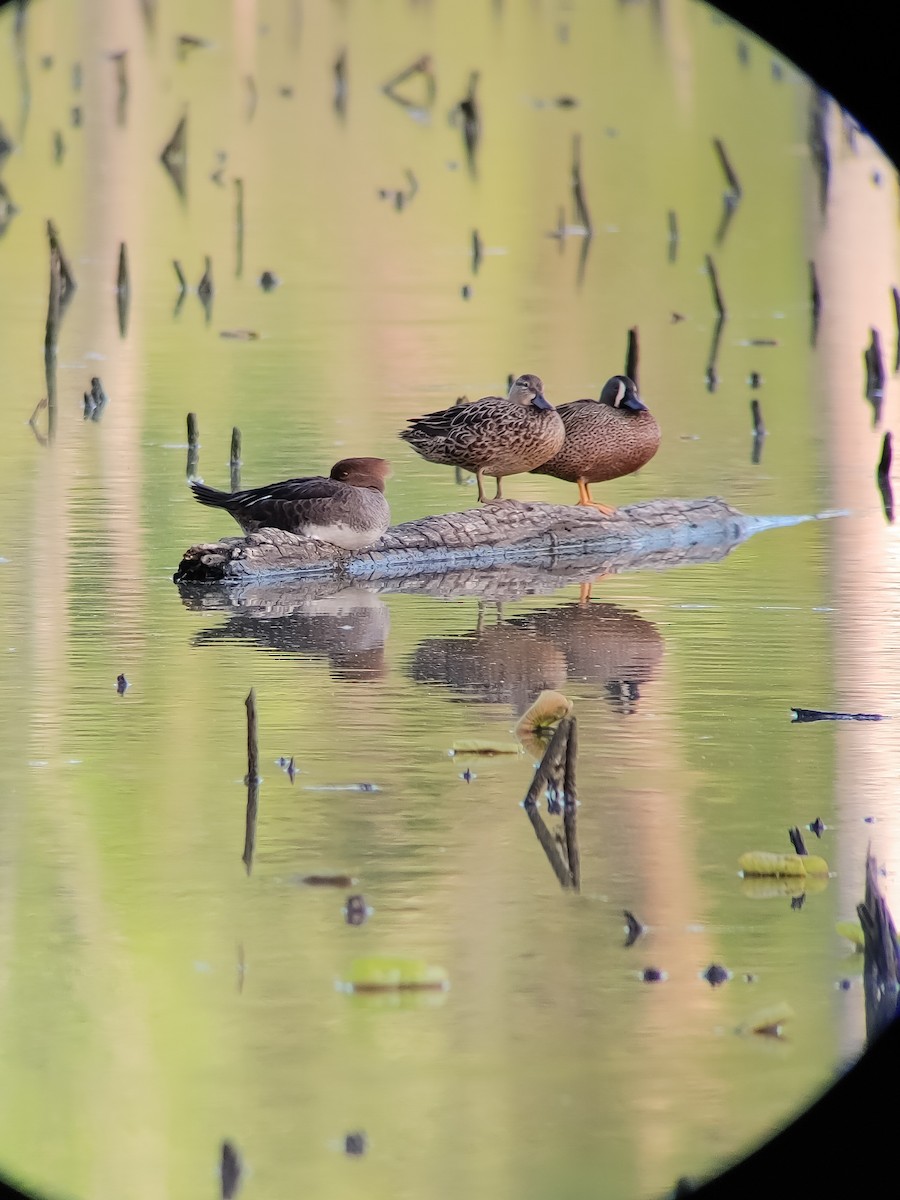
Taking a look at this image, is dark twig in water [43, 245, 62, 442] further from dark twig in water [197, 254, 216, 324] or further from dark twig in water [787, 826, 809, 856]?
dark twig in water [787, 826, 809, 856]

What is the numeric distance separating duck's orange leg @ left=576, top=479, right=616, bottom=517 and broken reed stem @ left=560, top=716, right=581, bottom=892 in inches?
208

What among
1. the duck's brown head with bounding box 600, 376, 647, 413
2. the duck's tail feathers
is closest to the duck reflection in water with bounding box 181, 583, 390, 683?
the duck's tail feathers

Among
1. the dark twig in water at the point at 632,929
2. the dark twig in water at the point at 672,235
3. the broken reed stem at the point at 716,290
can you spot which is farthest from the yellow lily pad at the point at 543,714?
the dark twig in water at the point at 672,235

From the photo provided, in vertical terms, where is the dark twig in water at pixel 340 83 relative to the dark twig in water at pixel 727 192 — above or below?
above

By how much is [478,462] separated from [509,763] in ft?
15.7

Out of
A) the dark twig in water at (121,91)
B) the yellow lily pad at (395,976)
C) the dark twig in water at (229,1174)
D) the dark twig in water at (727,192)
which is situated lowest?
the dark twig in water at (229,1174)

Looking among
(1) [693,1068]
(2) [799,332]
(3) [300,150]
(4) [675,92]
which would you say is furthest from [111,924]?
(4) [675,92]

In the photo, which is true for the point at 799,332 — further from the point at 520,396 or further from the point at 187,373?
the point at 520,396

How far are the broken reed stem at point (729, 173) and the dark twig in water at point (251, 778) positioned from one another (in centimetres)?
2193

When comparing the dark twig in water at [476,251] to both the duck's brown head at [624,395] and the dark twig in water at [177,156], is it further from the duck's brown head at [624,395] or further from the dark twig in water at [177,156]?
the duck's brown head at [624,395]

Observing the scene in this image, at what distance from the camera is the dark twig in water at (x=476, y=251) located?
27773 millimetres

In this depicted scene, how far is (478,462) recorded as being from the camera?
14555mm

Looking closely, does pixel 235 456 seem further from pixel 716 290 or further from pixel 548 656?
pixel 716 290

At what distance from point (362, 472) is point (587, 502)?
6.08ft
